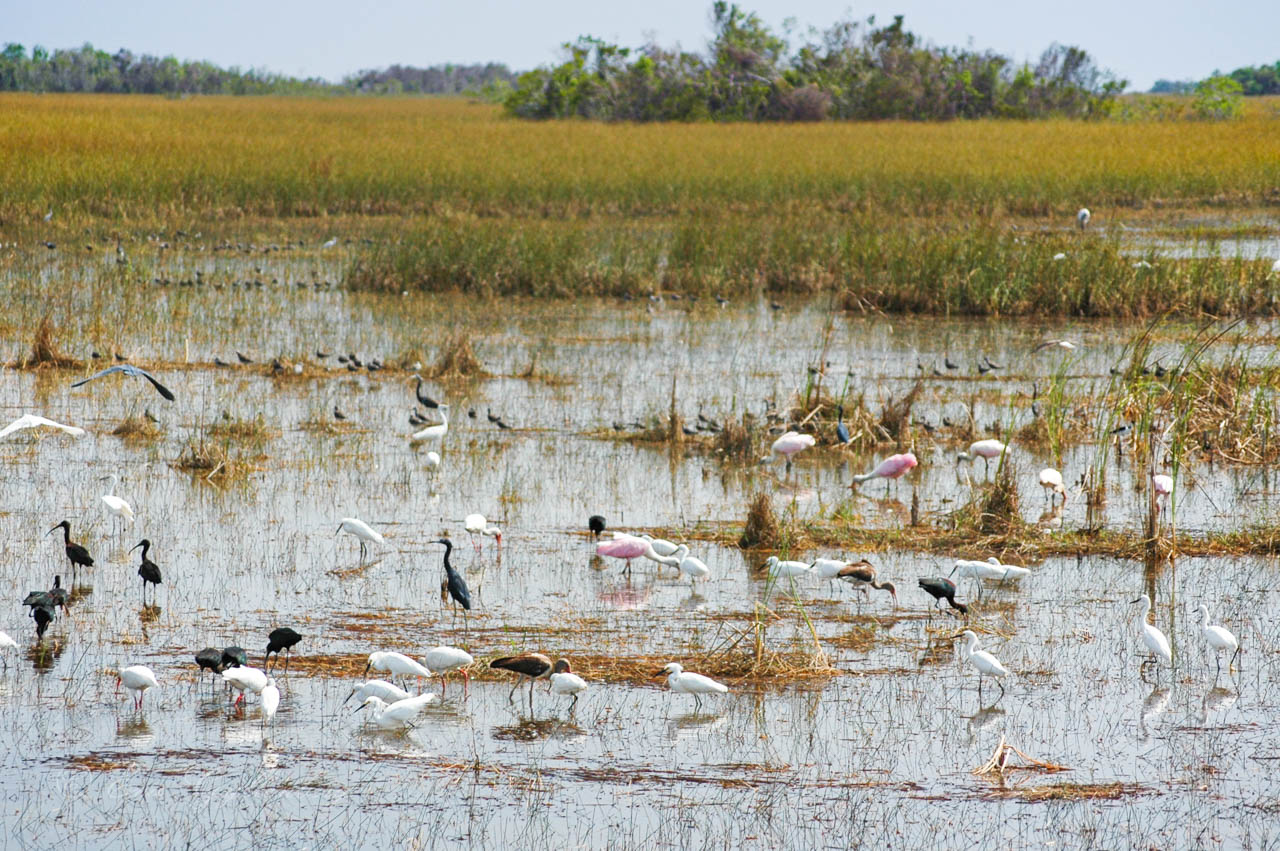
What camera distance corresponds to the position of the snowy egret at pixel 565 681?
596 cm

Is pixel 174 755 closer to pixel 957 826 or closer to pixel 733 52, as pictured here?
pixel 957 826

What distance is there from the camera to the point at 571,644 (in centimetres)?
692

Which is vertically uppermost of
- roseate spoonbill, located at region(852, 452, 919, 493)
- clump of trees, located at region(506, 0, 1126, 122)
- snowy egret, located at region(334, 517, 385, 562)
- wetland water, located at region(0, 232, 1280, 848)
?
clump of trees, located at region(506, 0, 1126, 122)

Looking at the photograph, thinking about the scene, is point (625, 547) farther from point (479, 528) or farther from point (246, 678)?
point (246, 678)

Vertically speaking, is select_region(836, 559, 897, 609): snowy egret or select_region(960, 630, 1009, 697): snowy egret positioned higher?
select_region(836, 559, 897, 609): snowy egret

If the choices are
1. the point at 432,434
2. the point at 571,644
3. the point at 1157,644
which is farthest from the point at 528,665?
the point at 432,434

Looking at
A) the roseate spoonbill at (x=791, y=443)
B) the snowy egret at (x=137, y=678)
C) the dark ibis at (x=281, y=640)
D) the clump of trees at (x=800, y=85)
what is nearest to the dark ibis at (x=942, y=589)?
the dark ibis at (x=281, y=640)

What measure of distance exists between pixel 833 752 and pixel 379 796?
5.57 feet

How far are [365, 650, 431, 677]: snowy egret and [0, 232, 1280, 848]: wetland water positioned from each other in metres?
0.24

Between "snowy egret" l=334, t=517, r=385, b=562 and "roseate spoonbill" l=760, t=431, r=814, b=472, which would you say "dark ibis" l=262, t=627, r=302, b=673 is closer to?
"snowy egret" l=334, t=517, r=385, b=562

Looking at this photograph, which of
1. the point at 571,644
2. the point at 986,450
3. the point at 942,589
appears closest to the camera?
the point at 571,644

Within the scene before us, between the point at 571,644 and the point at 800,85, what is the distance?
4710 cm

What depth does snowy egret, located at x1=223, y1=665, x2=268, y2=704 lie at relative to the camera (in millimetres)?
5852

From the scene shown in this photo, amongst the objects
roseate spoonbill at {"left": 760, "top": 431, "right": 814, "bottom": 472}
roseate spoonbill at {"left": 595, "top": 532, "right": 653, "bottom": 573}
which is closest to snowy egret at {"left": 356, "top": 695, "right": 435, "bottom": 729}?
roseate spoonbill at {"left": 595, "top": 532, "right": 653, "bottom": 573}
